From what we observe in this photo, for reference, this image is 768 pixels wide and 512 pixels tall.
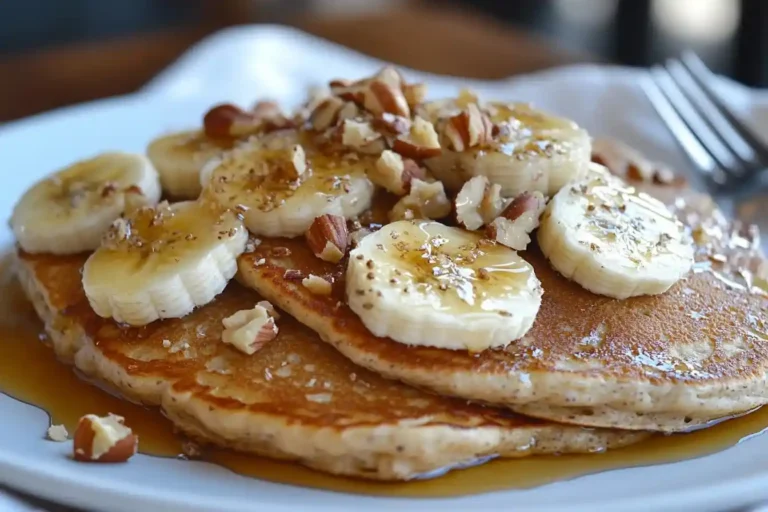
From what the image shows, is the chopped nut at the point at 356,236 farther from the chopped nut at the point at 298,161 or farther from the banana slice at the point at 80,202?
the banana slice at the point at 80,202

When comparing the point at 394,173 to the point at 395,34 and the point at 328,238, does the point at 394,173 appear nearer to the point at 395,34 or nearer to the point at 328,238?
the point at 328,238

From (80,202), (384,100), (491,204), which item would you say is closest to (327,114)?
(384,100)

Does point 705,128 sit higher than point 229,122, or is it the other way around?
point 229,122

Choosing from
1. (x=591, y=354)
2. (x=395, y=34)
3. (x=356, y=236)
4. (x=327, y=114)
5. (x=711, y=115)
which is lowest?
(x=395, y=34)

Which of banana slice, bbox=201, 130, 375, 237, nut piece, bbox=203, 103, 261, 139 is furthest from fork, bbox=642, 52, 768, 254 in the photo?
nut piece, bbox=203, 103, 261, 139

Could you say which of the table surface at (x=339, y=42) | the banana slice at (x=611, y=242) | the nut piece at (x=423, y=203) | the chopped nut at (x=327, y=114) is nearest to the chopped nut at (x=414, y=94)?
the chopped nut at (x=327, y=114)

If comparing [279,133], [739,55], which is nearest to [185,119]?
[279,133]

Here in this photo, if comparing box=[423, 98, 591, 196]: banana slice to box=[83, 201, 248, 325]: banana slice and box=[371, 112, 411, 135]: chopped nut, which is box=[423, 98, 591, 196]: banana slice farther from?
box=[83, 201, 248, 325]: banana slice
